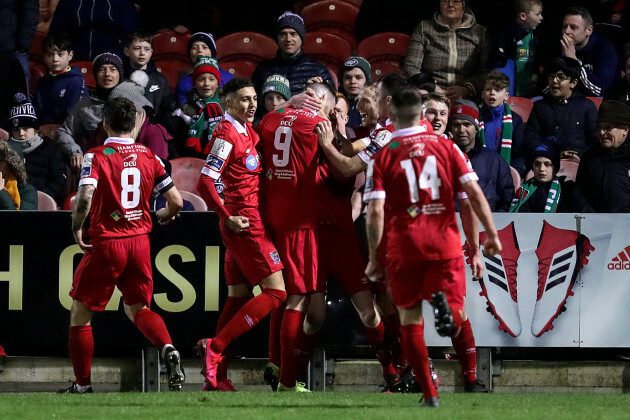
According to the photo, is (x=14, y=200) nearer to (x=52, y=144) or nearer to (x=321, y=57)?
(x=52, y=144)

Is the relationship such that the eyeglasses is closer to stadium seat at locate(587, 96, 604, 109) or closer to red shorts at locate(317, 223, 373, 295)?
stadium seat at locate(587, 96, 604, 109)

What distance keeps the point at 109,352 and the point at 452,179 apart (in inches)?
151

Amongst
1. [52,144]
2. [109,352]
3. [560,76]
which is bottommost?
[109,352]

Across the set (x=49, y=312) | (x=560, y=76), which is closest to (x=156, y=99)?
(x=49, y=312)

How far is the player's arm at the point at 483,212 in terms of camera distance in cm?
643

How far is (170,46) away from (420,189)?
309 inches

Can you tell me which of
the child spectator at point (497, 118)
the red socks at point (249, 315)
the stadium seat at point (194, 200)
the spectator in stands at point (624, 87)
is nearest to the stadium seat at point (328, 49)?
the child spectator at point (497, 118)

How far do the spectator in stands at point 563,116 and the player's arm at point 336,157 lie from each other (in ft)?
12.5

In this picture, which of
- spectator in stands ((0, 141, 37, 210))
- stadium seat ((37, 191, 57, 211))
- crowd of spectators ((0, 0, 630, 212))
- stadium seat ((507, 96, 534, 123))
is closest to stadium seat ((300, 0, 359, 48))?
crowd of spectators ((0, 0, 630, 212))

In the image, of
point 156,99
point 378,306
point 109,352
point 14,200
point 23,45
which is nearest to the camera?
point 378,306

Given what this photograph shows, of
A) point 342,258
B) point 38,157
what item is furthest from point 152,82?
point 342,258

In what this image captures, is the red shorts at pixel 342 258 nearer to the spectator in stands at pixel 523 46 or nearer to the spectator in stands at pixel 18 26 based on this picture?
the spectator in stands at pixel 523 46

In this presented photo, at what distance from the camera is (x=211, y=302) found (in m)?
9.09

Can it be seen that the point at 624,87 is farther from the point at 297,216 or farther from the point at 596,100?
the point at 297,216
